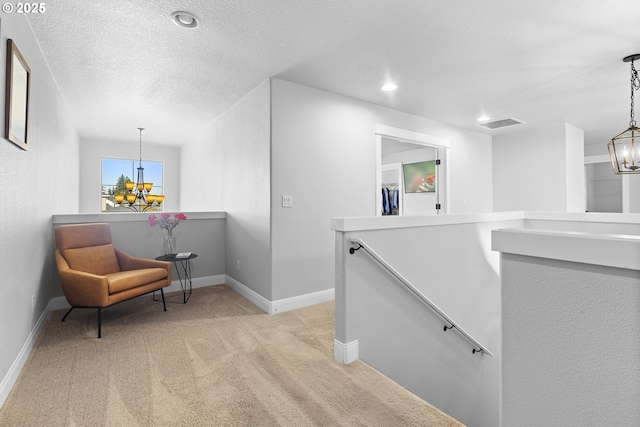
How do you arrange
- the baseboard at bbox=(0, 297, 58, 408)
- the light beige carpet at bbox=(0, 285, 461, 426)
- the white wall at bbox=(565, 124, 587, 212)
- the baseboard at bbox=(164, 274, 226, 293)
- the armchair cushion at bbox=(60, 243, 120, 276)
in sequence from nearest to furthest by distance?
1. the light beige carpet at bbox=(0, 285, 461, 426)
2. the baseboard at bbox=(0, 297, 58, 408)
3. the armchair cushion at bbox=(60, 243, 120, 276)
4. the baseboard at bbox=(164, 274, 226, 293)
5. the white wall at bbox=(565, 124, 587, 212)

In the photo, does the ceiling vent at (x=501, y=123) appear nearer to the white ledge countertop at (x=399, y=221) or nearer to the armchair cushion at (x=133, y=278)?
the white ledge countertop at (x=399, y=221)

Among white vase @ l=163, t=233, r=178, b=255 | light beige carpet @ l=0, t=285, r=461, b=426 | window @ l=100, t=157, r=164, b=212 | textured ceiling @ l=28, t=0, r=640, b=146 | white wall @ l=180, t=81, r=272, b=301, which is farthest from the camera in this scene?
window @ l=100, t=157, r=164, b=212

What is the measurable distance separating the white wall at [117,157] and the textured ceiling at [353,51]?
2.38 meters

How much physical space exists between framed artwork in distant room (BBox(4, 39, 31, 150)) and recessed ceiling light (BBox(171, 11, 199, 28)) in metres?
0.97

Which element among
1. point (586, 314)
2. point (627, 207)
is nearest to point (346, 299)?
point (586, 314)

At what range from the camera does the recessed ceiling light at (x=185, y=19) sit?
225cm

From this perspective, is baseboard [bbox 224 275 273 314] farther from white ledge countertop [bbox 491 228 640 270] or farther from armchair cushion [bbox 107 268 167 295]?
white ledge countertop [bbox 491 228 640 270]

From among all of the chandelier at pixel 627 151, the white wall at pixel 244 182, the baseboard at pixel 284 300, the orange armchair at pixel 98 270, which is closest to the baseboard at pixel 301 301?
the baseboard at pixel 284 300

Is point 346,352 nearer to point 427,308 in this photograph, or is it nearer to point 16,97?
point 427,308

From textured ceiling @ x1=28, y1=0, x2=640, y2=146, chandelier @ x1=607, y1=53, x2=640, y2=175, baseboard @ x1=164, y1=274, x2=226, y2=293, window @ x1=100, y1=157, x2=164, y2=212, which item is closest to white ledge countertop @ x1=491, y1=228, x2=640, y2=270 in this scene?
textured ceiling @ x1=28, y1=0, x2=640, y2=146

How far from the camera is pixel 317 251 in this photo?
12.0 feet

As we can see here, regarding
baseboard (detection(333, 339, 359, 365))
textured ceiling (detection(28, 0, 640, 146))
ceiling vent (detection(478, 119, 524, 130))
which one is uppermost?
ceiling vent (detection(478, 119, 524, 130))

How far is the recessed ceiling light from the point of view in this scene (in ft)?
7.37

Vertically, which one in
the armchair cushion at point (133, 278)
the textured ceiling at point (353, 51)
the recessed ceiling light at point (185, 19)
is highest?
the textured ceiling at point (353, 51)
